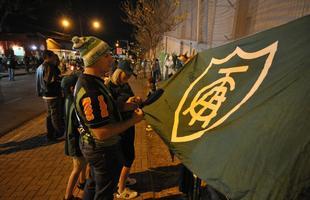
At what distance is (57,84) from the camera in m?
5.15

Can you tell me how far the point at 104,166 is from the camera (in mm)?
2332

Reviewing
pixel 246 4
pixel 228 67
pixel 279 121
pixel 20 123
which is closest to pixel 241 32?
pixel 246 4

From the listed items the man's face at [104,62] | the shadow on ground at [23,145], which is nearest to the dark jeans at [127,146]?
the man's face at [104,62]

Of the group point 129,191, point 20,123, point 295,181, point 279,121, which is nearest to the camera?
point 295,181

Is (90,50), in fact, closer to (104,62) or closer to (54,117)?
(104,62)

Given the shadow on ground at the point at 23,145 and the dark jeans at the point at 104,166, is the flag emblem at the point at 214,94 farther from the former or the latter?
the shadow on ground at the point at 23,145

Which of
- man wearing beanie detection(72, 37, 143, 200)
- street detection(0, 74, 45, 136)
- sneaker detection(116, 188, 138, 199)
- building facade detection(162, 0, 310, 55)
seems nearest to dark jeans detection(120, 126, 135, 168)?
sneaker detection(116, 188, 138, 199)

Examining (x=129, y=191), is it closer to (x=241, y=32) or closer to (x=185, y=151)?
(x=185, y=151)

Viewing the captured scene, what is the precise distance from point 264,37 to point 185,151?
1.01 m

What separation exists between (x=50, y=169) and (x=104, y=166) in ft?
8.45

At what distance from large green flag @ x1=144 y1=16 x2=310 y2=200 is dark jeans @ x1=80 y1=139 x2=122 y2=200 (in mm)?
653

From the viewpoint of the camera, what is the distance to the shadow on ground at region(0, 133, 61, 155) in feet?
17.1

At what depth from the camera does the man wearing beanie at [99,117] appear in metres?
2.11

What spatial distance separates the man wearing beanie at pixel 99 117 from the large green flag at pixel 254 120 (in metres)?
0.56
